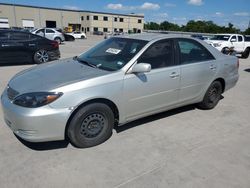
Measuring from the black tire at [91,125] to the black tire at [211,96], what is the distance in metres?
2.31

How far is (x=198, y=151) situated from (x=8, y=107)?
2625 mm

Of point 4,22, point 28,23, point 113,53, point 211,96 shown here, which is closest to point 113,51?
point 113,53

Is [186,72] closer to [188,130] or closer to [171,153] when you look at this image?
[188,130]

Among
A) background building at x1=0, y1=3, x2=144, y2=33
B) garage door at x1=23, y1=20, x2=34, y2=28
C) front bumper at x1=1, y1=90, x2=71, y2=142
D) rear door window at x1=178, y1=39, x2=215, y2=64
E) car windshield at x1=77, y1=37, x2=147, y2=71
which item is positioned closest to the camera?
front bumper at x1=1, y1=90, x2=71, y2=142

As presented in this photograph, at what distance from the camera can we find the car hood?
121 inches

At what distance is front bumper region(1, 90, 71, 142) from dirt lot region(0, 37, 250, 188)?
330 millimetres

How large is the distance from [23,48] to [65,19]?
68.9 m

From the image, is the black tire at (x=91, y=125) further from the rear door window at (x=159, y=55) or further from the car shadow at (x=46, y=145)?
the rear door window at (x=159, y=55)

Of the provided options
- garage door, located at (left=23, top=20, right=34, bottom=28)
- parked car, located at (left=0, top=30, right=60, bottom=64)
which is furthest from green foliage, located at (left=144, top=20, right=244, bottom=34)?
parked car, located at (left=0, top=30, right=60, bottom=64)

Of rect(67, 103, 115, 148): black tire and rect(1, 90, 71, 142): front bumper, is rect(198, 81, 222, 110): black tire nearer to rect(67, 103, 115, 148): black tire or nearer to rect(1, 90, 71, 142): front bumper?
rect(67, 103, 115, 148): black tire

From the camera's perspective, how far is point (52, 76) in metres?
3.37

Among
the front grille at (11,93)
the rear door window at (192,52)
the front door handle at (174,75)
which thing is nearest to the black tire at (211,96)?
the rear door window at (192,52)

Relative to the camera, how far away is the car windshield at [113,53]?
12.0 feet

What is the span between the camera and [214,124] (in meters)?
4.36
